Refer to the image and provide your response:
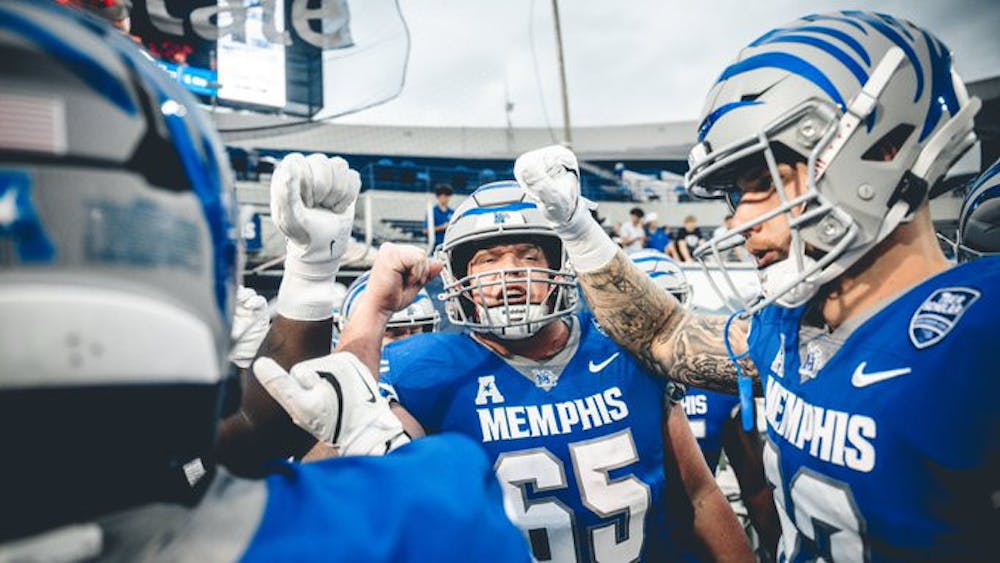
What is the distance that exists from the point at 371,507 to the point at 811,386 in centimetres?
124

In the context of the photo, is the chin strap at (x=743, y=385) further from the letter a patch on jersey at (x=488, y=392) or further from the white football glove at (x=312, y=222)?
the white football glove at (x=312, y=222)

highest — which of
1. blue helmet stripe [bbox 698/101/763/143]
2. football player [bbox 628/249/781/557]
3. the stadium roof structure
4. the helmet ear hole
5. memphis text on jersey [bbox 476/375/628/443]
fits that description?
the stadium roof structure

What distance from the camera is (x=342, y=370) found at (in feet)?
4.77

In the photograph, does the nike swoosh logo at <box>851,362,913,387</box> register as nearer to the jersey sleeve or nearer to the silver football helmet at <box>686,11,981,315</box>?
the silver football helmet at <box>686,11,981,315</box>

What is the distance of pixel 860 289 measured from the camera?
1581mm

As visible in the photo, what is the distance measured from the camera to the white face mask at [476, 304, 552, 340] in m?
2.25

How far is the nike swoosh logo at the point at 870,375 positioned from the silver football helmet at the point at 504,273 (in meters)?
1.01

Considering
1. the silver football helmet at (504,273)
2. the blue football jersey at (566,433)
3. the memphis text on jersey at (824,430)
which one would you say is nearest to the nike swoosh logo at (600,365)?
the blue football jersey at (566,433)

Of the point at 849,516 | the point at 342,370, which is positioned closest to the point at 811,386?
the point at 849,516

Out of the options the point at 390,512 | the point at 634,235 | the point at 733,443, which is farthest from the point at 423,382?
the point at 634,235

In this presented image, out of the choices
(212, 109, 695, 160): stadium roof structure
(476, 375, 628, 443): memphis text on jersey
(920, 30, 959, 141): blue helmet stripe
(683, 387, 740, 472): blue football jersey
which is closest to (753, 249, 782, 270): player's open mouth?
(920, 30, 959, 141): blue helmet stripe

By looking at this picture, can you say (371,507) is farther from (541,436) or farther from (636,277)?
(636,277)

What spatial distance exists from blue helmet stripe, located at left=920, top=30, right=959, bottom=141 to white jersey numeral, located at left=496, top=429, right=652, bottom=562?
4.44 ft

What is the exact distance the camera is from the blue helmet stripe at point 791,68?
159 centimetres
